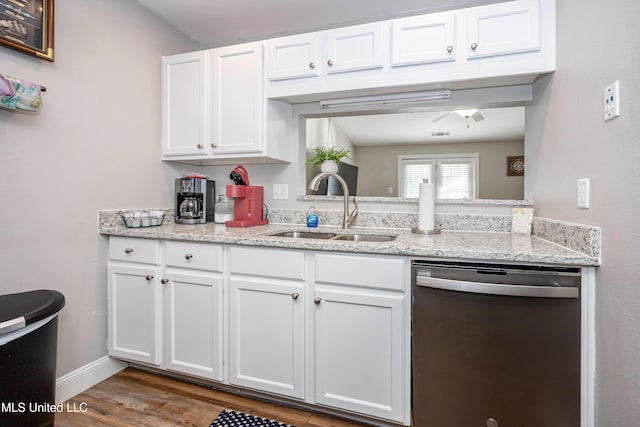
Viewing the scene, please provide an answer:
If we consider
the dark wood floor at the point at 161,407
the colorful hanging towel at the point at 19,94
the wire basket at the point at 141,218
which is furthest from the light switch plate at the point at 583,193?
the colorful hanging towel at the point at 19,94

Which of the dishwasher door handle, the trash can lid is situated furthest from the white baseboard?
the dishwasher door handle

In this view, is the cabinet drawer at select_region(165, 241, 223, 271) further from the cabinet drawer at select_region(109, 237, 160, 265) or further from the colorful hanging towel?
the colorful hanging towel

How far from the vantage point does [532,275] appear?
1180 mm

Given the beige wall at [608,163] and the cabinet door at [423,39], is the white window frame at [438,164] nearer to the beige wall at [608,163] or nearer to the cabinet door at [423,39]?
the cabinet door at [423,39]

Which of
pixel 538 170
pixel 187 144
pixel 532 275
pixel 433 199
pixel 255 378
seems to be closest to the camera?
pixel 532 275

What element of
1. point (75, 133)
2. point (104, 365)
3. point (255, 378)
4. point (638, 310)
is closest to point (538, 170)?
point (638, 310)

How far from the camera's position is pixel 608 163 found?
3.35ft

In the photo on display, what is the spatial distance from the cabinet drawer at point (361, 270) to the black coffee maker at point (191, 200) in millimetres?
1178

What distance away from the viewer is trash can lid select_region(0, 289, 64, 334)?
111 centimetres

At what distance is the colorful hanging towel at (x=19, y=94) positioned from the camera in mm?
1345

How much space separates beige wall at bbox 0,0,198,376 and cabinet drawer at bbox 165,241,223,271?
1.65ft

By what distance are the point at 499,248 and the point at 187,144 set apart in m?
1.96

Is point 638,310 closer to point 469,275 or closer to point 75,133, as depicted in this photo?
point 469,275

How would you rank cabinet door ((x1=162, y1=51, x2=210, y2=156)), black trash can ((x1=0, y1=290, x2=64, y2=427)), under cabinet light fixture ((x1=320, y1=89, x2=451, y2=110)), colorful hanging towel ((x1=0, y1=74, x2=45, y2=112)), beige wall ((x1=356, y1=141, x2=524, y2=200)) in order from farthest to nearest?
beige wall ((x1=356, y1=141, x2=524, y2=200)) < cabinet door ((x1=162, y1=51, x2=210, y2=156)) < under cabinet light fixture ((x1=320, y1=89, x2=451, y2=110)) < colorful hanging towel ((x1=0, y1=74, x2=45, y2=112)) < black trash can ((x1=0, y1=290, x2=64, y2=427))
